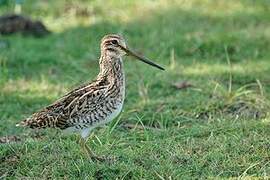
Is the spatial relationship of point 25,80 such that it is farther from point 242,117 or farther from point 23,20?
point 242,117

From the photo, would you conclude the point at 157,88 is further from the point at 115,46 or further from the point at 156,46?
the point at 115,46

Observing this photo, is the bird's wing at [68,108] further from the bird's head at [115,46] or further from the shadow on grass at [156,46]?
the shadow on grass at [156,46]

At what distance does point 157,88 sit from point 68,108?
2553 millimetres

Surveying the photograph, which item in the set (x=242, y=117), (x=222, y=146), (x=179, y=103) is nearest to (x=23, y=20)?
(x=179, y=103)

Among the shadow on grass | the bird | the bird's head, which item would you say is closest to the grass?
the shadow on grass

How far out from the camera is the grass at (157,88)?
655 centimetres

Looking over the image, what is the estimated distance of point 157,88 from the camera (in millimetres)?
9250

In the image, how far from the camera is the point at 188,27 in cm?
1130

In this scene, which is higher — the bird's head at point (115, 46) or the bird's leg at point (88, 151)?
the bird's head at point (115, 46)

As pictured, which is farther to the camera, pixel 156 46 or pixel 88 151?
pixel 156 46

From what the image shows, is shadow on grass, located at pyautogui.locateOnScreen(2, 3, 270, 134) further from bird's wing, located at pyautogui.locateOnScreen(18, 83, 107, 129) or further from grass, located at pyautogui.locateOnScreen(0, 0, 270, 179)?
bird's wing, located at pyautogui.locateOnScreen(18, 83, 107, 129)

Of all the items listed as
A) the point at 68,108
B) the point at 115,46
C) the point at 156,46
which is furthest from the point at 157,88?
the point at 68,108

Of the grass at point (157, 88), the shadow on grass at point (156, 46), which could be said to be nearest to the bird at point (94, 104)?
the grass at point (157, 88)

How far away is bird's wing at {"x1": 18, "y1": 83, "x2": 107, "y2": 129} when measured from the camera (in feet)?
22.2
